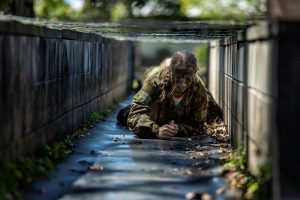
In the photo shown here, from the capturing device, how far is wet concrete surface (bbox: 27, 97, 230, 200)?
21.5ft

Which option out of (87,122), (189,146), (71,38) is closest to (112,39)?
(87,122)

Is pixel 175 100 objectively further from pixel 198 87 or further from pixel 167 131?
pixel 167 131

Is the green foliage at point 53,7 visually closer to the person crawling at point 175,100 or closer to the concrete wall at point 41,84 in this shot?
the concrete wall at point 41,84

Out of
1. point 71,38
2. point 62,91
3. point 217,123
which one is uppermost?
point 71,38

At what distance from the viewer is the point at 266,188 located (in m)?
6.05

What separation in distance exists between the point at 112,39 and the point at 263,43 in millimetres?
10785

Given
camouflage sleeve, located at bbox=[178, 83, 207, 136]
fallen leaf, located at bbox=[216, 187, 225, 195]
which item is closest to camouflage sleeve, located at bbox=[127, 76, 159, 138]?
camouflage sleeve, located at bbox=[178, 83, 207, 136]

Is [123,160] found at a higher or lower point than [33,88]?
lower

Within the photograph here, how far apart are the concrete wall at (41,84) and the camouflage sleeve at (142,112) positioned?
0.84m

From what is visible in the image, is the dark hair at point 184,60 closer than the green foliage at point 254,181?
No

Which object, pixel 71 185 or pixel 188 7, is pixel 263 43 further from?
pixel 188 7

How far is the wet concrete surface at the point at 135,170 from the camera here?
6.55 m

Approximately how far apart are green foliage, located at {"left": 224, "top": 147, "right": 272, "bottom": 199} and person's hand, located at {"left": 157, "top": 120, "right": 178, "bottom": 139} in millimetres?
2676

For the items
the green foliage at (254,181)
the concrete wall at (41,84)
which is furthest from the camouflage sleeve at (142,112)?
the green foliage at (254,181)
